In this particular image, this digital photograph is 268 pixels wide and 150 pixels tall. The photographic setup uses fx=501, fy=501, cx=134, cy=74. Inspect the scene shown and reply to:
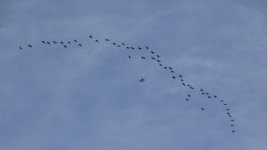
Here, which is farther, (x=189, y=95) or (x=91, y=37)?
(x=189, y=95)

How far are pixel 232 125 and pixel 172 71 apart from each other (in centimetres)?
1672

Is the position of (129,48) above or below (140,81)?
above

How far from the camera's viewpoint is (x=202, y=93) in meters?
101

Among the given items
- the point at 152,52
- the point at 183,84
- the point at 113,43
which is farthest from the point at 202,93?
the point at 113,43

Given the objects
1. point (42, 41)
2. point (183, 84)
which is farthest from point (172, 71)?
point (42, 41)

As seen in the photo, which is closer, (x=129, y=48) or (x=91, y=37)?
(x=91, y=37)

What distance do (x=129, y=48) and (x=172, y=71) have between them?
997 cm

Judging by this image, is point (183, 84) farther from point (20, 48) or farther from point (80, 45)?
point (20, 48)

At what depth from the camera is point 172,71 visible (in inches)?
3967

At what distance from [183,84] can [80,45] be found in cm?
2133

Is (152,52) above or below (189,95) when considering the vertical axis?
above

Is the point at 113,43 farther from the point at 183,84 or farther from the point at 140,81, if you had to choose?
the point at 183,84

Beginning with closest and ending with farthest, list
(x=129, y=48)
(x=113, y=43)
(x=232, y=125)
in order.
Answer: (x=113, y=43) → (x=232, y=125) → (x=129, y=48)

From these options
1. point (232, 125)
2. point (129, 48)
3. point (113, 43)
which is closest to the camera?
point (113, 43)
